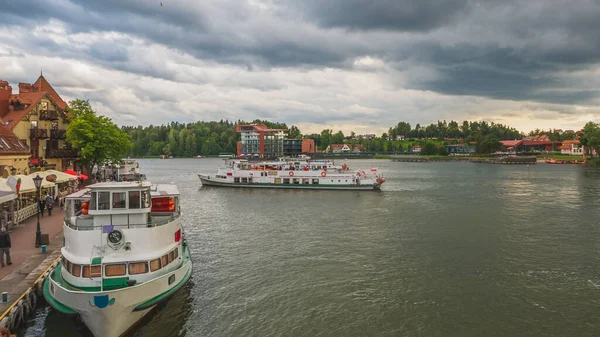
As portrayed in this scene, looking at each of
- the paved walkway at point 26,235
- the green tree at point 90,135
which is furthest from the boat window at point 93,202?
the green tree at point 90,135

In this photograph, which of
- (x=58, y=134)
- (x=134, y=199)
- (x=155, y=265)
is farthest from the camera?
(x=58, y=134)

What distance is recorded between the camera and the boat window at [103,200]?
2036 cm

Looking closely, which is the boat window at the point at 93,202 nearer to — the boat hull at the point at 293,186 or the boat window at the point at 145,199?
the boat window at the point at 145,199

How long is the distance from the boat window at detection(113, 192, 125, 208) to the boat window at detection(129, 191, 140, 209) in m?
0.34

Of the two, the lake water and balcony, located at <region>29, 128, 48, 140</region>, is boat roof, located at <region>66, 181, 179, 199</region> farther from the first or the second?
balcony, located at <region>29, 128, 48, 140</region>

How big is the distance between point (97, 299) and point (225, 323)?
685 centimetres

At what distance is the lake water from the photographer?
21000 millimetres

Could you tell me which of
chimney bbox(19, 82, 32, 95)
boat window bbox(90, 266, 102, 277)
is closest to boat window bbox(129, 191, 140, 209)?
boat window bbox(90, 266, 102, 277)

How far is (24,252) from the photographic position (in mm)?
26047

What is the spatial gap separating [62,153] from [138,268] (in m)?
53.8

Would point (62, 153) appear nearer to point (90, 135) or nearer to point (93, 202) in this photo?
point (90, 135)

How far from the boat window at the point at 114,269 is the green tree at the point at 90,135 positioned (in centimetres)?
4937

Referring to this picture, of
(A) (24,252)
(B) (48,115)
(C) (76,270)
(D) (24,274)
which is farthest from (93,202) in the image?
(B) (48,115)

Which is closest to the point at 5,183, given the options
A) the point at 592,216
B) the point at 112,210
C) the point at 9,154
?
the point at 9,154
